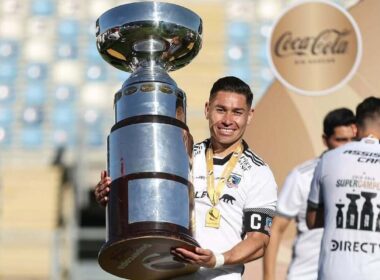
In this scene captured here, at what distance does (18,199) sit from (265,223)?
562 cm

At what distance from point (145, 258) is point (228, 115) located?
0.55m

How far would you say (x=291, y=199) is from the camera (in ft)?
16.7

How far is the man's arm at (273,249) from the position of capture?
5.17m

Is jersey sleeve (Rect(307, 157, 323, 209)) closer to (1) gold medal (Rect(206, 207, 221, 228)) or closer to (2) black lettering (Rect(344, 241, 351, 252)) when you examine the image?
(2) black lettering (Rect(344, 241, 351, 252))

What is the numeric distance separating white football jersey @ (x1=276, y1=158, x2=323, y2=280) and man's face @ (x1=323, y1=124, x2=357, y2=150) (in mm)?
253

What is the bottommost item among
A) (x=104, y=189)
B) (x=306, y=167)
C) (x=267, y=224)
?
(x=267, y=224)

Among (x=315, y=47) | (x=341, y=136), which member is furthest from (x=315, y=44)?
(x=341, y=136)

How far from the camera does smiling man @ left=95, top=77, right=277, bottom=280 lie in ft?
10.8

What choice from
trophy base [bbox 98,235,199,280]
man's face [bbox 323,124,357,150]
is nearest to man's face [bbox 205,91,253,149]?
trophy base [bbox 98,235,199,280]

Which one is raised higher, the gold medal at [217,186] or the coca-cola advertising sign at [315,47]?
the coca-cola advertising sign at [315,47]

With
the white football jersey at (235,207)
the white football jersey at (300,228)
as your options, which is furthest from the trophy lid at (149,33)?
the white football jersey at (300,228)

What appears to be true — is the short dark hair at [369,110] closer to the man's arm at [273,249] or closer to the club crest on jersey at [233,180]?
the club crest on jersey at [233,180]

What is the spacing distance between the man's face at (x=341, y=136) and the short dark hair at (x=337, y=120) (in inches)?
1.1

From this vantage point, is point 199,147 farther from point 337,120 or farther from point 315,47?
point 315,47
